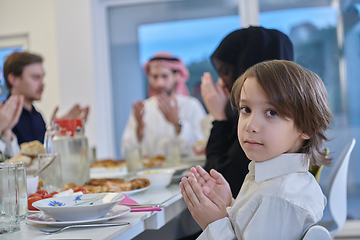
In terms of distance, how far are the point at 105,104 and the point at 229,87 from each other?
7.95 feet

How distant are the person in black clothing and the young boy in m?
0.37

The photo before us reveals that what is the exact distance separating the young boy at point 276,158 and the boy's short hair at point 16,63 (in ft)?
4.25

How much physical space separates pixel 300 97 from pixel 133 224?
1.44 ft

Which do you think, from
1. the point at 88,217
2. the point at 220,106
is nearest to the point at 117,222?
the point at 88,217

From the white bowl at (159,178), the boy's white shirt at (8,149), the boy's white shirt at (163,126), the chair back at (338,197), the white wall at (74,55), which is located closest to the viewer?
the white bowl at (159,178)

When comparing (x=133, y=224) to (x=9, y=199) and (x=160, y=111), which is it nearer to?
(x=9, y=199)

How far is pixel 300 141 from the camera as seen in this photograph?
83 centimetres

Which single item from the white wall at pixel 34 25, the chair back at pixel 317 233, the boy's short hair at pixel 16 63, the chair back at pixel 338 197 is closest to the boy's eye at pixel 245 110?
the chair back at pixel 317 233

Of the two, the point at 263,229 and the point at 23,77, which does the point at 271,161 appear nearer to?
the point at 263,229

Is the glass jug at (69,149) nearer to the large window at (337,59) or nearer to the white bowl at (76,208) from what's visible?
the white bowl at (76,208)

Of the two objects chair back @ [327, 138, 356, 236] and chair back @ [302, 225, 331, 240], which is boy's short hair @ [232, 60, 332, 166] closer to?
chair back @ [302, 225, 331, 240]

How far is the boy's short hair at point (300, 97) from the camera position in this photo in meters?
0.76

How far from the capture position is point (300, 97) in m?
0.77

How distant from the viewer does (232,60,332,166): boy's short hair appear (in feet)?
2.51
